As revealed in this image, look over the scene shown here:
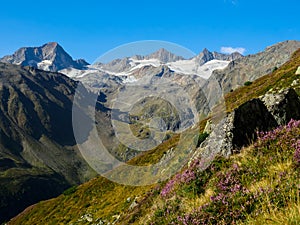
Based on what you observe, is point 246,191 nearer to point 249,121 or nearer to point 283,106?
point 249,121

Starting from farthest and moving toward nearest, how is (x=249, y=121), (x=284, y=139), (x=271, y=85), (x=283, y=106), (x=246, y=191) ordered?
(x=271, y=85) → (x=283, y=106) → (x=249, y=121) → (x=284, y=139) → (x=246, y=191)

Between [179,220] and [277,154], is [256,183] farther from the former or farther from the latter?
[179,220]

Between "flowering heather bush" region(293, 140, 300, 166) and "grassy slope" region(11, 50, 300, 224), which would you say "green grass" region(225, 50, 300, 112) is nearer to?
"grassy slope" region(11, 50, 300, 224)

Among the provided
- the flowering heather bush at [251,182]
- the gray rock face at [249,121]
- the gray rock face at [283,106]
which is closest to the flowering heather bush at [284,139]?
the flowering heather bush at [251,182]

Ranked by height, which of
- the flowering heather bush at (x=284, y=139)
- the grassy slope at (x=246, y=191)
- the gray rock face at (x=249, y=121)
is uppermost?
the gray rock face at (x=249, y=121)

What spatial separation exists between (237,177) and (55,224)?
40.4 metres

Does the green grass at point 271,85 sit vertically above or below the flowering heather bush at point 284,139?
above

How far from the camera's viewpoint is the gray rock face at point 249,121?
11.4 metres

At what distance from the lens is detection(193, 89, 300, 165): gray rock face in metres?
11.4

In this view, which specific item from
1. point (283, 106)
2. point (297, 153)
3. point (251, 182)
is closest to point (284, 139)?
point (297, 153)

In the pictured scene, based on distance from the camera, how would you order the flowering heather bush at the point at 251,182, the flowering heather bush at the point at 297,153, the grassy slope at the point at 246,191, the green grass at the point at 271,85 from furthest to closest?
the green grass at the point at 271,85 < the flowering heather bush at the point at 297,153 < the flowering heather bush at the point at 251,182 < the grassy slope at the point at 246,191

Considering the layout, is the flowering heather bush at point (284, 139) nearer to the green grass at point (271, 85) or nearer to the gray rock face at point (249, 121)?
the gray rock face at point (249, 121)

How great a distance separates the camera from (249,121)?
12.1 m

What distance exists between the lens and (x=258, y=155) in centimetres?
930
